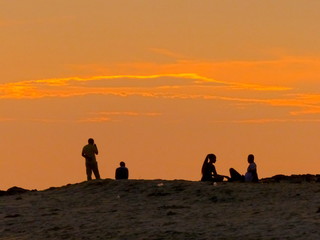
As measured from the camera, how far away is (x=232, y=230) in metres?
28.7

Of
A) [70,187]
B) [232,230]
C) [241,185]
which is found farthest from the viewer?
[70,187]

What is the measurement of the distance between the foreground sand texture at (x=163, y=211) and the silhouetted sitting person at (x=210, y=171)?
1557mm

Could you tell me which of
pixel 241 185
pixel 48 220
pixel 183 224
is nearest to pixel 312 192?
pixel 241 185

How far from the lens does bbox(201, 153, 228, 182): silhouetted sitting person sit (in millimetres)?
→ 39938

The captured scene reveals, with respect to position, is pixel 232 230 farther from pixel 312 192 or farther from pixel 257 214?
pixel 312 192

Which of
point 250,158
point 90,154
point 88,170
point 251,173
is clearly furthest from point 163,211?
point 88,170

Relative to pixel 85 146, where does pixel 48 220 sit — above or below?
below

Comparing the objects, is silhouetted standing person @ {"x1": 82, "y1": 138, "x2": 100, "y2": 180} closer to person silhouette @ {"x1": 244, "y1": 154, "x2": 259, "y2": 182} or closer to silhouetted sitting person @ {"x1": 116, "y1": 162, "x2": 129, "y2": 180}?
silhouetted sitting person @ {"x1": 116, "y1": 162, "x2": 129, "y2": 180}

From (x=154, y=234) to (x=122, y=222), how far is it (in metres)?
2.96

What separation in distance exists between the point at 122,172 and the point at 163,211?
9.47 meters

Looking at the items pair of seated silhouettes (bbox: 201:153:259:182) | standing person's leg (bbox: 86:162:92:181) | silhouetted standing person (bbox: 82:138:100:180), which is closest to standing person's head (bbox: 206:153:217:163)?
pair of seated silhouettes (bbox: 201:153:259:182)

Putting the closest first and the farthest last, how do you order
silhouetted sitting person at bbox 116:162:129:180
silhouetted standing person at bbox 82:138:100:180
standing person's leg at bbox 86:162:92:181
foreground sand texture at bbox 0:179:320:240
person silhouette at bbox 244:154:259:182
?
foreground sand texture at bbox 0:179:320:240 → person silhouette at bbox 244:154:259:182 → silhouetted standing person at bbox 82:138:100:180 → standing person's leg at bbox 86:162:92:181 → silhouetted sitting person at bbox 116:162:129:180

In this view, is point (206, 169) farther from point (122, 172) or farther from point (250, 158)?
point (122, 172)

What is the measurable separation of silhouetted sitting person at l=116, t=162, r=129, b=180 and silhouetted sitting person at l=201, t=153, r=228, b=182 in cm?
422
